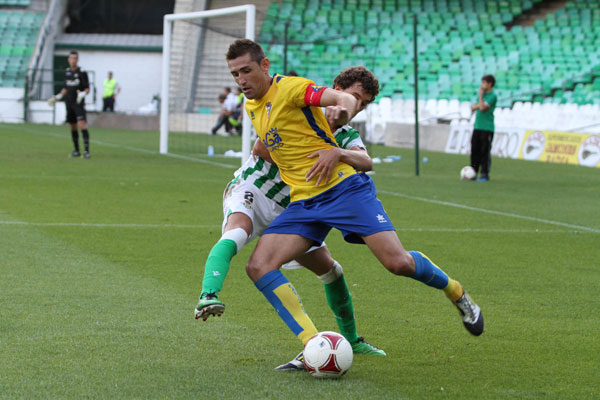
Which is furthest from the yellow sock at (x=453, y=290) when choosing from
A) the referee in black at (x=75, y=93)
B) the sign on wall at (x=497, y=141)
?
the sign on wall at (x=497, y=141)

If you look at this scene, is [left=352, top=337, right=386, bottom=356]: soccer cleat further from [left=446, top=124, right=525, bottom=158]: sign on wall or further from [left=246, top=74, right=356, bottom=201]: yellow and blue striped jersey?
[left=446, top=124, right=525, bottom=158]: sign on wall

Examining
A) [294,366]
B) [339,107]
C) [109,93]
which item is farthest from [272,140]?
[109,93]

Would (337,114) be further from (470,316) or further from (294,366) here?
(470,316)

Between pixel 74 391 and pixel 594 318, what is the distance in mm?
3314

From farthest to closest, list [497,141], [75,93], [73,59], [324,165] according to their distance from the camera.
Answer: [497,141] < [75,93] < [73,59] < [324,165]

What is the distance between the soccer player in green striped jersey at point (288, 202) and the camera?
4.66m

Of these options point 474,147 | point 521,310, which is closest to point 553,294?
point 521,310

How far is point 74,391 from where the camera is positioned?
3922 mm

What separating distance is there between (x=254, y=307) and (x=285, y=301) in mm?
1494

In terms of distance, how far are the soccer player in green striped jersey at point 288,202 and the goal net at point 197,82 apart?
573 inches

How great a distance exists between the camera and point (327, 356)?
4.18m

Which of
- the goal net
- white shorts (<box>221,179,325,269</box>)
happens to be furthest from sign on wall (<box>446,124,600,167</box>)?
white shorts (<box>221,179,325,269</box>)

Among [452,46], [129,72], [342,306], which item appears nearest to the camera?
→ [342,306]

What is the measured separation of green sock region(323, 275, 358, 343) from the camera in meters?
4.84
